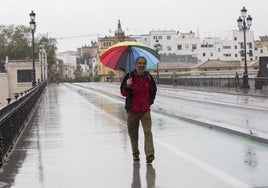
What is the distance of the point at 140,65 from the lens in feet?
31.8

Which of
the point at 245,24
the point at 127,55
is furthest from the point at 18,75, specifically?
the point at 127,55

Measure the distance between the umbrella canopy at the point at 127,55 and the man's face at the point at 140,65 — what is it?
46 cm

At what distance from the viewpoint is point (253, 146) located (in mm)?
11500

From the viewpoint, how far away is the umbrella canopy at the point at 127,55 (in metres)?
10.3

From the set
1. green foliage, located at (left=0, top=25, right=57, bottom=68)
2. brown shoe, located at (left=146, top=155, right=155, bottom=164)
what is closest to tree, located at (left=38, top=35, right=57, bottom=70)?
green foliage, located at (left=0, top=25, right=57, bottom=68)

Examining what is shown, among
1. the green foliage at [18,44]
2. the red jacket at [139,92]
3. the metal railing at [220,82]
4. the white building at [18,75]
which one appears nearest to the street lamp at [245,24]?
the metal railing at [220,82]

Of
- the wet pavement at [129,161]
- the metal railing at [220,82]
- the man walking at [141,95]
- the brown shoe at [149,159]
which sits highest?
the man walking at [141,95]

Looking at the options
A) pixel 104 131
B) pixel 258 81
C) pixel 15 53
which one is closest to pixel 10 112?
pixel 104 131

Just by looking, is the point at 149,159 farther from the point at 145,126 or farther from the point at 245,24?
the point at 245,24

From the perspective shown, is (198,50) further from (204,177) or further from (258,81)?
(204,177)

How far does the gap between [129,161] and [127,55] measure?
206 centimetres

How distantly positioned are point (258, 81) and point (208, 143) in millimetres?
30267

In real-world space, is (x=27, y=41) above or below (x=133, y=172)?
above

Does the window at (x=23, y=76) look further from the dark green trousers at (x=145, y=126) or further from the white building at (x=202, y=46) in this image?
the dark green trousers at (x=145, y=126)
